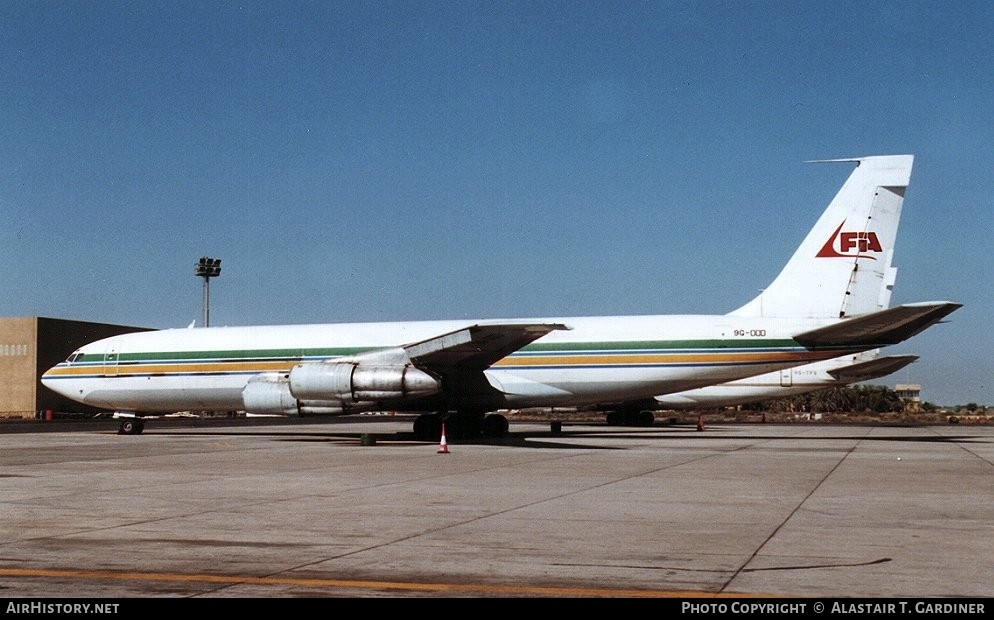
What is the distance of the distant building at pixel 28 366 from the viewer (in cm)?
6412

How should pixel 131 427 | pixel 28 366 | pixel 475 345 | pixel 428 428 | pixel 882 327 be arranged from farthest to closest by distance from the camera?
pixel 28 366
pixel 131 427
pixel 428 428
pixel 475 345
pixel 882 327

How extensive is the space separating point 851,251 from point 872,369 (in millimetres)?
12672

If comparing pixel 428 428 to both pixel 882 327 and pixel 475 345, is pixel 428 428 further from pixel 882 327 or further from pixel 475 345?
pixel 882 327

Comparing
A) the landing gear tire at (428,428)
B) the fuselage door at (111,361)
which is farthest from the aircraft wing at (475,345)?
the fuselage door at (111,361)

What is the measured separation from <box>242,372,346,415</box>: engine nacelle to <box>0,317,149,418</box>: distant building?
41661mm

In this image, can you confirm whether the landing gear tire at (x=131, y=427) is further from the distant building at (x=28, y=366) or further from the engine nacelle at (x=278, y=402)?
the distant building at (x=28, y=366)

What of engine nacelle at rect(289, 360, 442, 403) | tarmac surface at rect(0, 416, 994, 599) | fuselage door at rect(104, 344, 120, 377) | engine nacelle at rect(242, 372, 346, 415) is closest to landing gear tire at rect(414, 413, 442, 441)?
engine nacelle at rect(289, 360, 442, 403)

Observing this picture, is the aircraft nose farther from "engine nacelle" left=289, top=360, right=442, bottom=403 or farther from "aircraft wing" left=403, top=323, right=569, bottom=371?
"aircraft wing" left=403, top=323, right=569, bottom=371

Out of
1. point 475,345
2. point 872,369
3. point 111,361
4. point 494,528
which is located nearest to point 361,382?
point 475,345

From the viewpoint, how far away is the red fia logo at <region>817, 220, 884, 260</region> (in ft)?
86.8

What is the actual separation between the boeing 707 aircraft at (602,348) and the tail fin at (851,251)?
3 cm

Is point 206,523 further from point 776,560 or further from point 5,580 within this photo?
point 776,560

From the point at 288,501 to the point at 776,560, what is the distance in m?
6.28

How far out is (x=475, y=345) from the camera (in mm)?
25781
